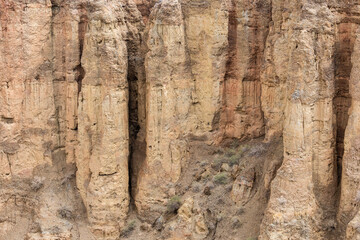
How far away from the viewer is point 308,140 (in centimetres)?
2183

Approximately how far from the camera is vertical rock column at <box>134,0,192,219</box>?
25.6 meters

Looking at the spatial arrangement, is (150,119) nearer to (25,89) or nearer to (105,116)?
(105,116)

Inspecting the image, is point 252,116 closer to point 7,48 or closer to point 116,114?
point 116,114

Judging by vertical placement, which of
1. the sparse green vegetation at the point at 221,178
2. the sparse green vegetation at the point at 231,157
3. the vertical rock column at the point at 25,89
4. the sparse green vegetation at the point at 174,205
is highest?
the vertical rock column at the point at 25,89

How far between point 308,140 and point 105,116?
790 cm

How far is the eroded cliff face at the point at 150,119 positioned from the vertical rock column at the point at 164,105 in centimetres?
4

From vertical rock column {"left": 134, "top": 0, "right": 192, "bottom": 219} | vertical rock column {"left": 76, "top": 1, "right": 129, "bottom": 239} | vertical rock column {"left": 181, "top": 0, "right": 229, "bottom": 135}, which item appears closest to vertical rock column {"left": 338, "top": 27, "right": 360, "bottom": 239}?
vertical rock column {"left": 181, "top": 0, "right": 229, "bottom": 135}

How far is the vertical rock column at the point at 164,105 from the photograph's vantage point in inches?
1009

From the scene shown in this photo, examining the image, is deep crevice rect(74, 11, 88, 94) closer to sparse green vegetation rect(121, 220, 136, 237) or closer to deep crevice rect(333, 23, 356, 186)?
sparse green vegetation rect(121, 220, 136, 237)

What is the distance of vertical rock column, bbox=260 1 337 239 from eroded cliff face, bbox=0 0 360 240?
10cm

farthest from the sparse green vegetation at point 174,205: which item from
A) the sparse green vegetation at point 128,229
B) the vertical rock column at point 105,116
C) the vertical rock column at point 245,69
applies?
the vertical rock column at point 245,69

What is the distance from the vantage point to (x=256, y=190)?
80.8 feet

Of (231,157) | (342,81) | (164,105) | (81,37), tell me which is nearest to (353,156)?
(342,81)

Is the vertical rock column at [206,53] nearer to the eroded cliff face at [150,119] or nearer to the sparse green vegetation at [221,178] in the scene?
the eroded cliff face at [150,119]
